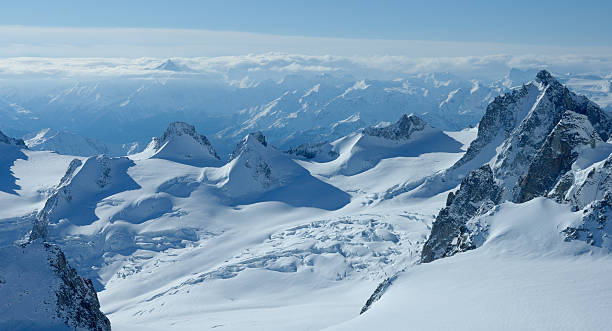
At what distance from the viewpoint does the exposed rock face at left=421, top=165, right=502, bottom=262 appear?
74875mm

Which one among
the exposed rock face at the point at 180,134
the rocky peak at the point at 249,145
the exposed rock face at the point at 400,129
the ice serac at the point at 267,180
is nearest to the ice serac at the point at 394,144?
the exposed rock face at the point at 400,129

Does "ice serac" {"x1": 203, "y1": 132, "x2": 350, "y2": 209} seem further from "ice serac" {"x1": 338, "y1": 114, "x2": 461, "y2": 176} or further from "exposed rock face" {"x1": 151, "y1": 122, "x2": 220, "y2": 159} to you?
"exposed rock face" {"x1": 151, "y1": 122, "x2": 220, "y2": 159}

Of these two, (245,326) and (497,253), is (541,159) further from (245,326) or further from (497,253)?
(245,326)

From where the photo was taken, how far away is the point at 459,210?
79.0 meters

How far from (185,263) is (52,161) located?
99613 millimetres

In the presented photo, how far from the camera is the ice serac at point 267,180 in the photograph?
14988 cm

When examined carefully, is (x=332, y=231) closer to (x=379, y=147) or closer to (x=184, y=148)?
(x=379, y=147)

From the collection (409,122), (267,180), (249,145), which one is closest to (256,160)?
(249,145)

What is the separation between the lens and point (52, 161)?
187750 millimetres

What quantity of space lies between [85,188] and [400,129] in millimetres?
102526

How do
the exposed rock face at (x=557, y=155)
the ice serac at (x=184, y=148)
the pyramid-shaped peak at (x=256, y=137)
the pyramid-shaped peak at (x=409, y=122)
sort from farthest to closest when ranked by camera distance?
the pyramid-shaped peak at (x=409, y=122) → the ice serac at (x=184, y=148) → the pyramid-shaped peak at (x=256, y=137) → the exposed rock face at (x=557, y=155)

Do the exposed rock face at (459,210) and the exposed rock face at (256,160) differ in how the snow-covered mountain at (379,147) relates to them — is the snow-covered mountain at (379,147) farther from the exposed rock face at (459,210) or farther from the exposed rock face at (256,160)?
the exposed rock face at (459,210)

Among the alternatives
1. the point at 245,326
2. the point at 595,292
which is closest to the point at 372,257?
the point at 245,326

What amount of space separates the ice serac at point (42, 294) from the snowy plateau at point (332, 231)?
11 centimetres
